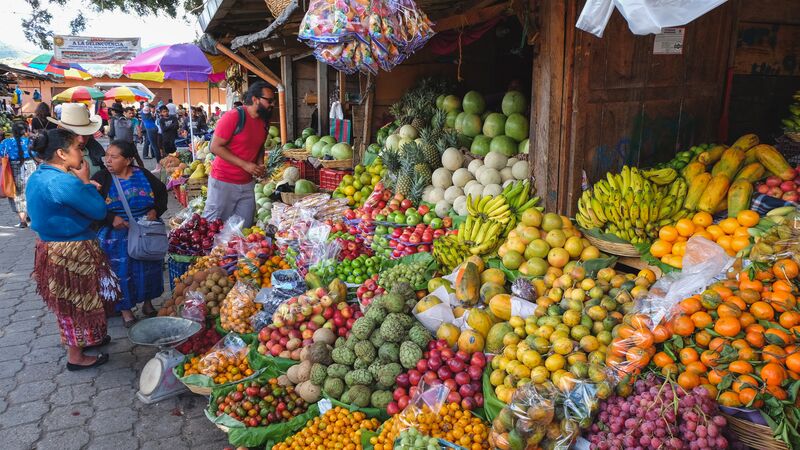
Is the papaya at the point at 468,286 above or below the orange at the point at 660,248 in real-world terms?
below

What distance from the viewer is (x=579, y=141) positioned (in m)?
3.81

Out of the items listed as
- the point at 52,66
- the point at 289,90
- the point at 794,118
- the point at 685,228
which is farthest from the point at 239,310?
the point at 52,66

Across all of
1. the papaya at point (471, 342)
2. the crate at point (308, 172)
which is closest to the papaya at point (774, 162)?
the papaya at point (471, 342)

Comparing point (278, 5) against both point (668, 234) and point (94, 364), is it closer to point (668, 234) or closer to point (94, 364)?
point (94, 364)

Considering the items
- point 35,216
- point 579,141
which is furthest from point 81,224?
point 579,141

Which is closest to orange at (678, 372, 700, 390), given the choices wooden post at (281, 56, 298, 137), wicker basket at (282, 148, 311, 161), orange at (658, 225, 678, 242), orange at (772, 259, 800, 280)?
orange at (772, 259, 800, 280)

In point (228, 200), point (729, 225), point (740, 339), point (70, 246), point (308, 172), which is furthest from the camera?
point (308, 172)

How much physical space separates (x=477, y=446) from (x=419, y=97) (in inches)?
183

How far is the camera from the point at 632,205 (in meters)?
3.54

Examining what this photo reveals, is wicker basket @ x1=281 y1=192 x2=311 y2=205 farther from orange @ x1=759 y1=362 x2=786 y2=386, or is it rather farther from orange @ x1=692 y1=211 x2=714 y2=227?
orange @ x1=759 y1=362 x2=786 y2=386

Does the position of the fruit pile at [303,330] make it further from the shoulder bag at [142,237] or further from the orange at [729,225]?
the orange at [729,225]

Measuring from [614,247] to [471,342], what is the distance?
4.05ft

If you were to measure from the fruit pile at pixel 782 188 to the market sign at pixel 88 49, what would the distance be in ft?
63.2

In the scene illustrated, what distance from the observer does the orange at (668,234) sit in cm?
335
